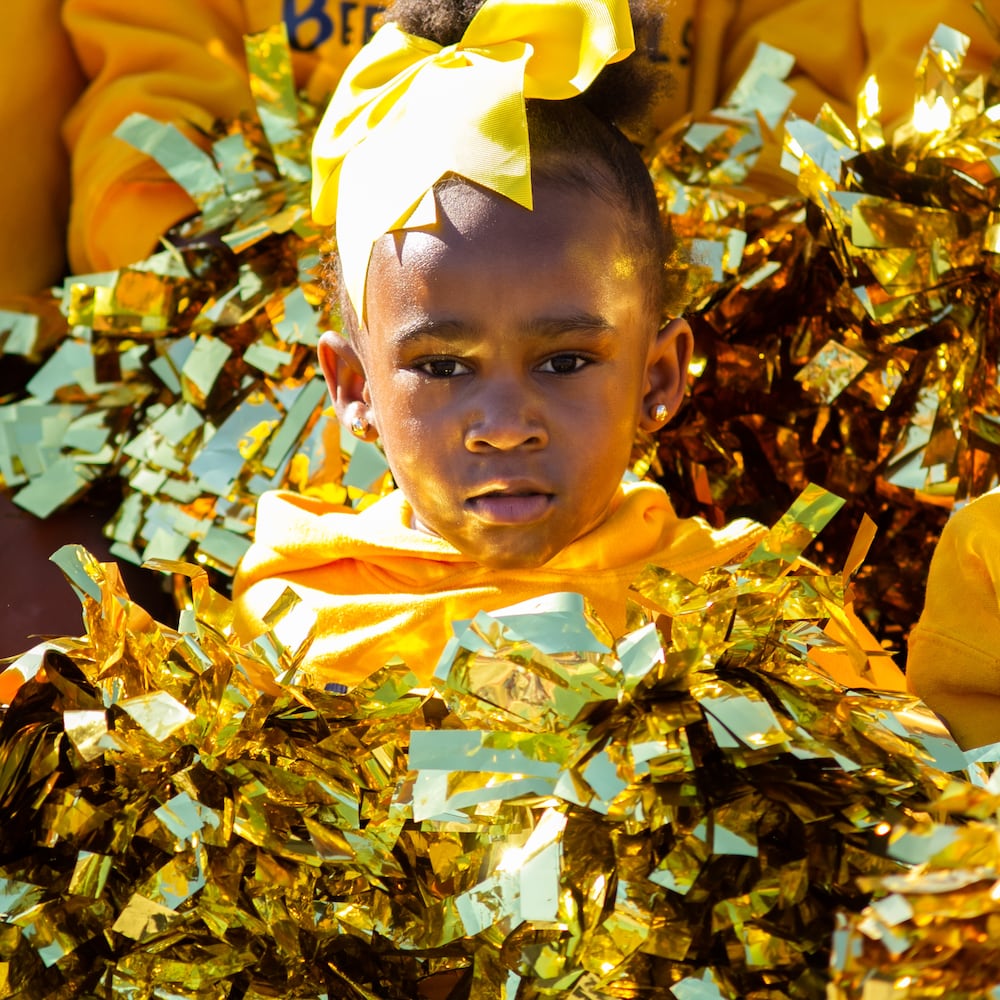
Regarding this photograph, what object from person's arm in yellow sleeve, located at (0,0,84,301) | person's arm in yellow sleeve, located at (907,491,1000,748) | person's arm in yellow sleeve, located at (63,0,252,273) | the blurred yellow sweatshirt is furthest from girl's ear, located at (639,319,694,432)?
person's arm in yellow sleeve, located at (0,0,84,301)

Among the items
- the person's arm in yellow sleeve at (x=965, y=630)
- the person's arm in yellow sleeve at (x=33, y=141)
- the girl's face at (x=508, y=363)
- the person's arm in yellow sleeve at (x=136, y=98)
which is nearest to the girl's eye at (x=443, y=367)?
the girl's face at (x=508, y=363)

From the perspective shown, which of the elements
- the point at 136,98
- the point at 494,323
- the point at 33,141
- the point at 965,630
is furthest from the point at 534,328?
the point at 33,141

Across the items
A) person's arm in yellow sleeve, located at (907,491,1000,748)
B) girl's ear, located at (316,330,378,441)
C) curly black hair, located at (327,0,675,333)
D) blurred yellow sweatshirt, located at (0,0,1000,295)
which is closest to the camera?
person's arm in yellow sleeve, located at (907,491,1000,748)

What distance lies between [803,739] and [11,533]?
3.03 feet

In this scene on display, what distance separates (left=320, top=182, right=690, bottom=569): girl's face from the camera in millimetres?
960

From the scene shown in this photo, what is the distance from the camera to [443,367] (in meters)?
0.99

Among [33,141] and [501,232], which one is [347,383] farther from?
[33,141]

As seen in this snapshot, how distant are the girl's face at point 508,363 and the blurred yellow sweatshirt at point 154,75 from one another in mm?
634

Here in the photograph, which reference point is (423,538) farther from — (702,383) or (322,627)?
(702,383)

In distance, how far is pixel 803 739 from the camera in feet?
2.28

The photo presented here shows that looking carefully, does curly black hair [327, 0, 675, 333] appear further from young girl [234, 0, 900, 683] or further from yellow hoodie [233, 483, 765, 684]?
yellow hoodie [233, 483, 765, 684]

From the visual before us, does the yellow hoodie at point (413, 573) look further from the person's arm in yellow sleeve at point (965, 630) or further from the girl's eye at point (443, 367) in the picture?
the girl's eye at point (443, 367)

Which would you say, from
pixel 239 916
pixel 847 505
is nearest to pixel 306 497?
pixel 847 505

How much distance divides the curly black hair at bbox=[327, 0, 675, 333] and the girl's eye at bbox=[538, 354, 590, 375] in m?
0.11
